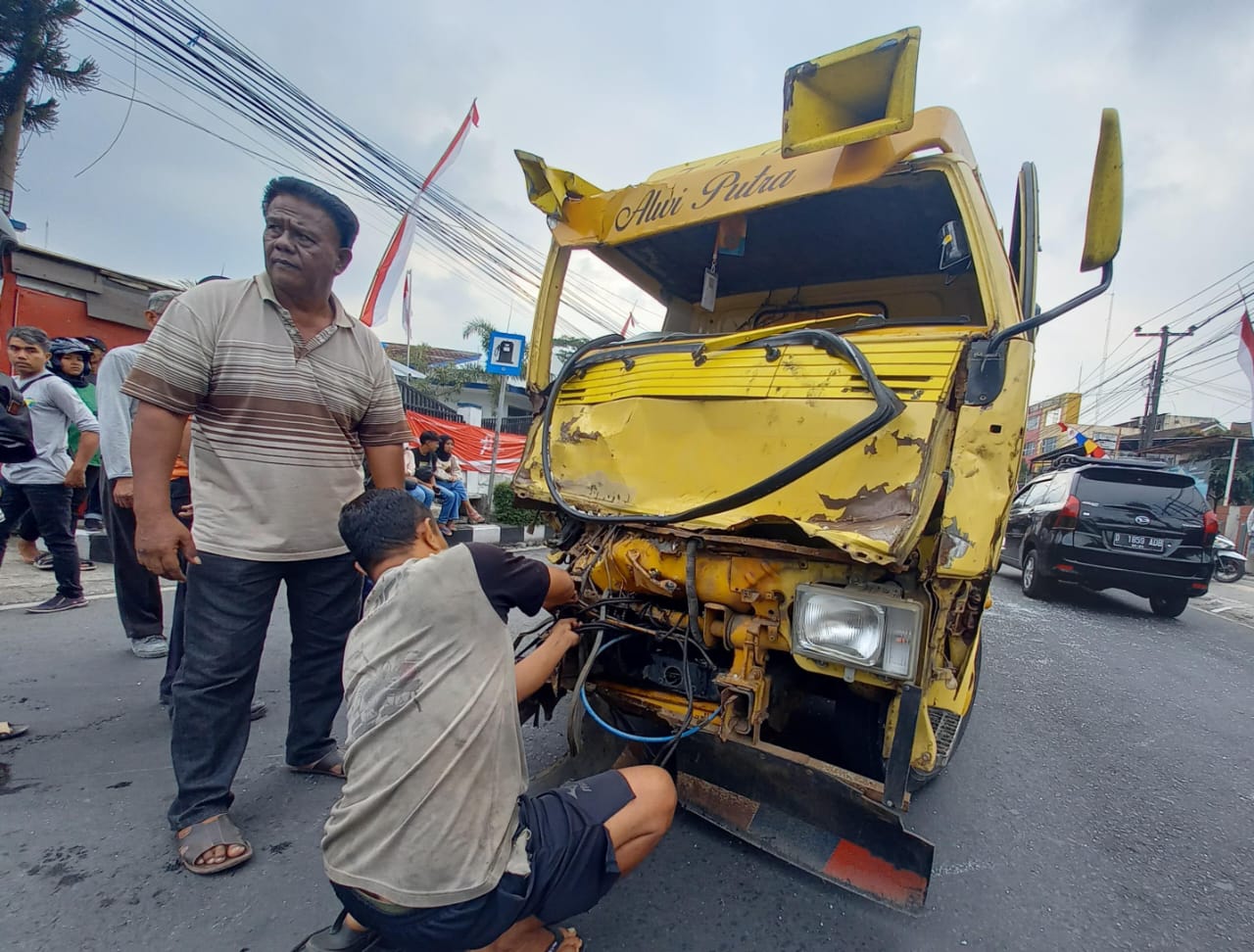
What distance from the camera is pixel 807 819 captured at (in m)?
1.70

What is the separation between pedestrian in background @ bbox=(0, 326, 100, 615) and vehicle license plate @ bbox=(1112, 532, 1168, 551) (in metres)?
8.64

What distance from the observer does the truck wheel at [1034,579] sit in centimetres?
711

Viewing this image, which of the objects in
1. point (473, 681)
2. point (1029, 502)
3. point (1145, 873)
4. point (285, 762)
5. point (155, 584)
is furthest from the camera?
point (1029, 502)

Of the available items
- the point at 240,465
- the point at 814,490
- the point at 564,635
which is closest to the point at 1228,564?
the point at 814,490

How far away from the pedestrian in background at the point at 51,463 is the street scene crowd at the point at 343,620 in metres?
1.31

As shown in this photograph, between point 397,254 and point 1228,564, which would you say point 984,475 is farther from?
point 1228,564

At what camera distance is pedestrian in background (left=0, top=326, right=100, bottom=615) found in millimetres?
3844

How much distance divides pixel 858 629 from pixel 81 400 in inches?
200

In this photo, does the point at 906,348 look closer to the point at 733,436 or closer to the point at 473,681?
the point at 733,436

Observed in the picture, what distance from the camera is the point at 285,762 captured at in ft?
7.80

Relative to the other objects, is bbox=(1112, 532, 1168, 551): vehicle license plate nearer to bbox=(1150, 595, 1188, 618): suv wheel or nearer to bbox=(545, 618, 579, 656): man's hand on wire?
bbox=(1150, 595, 1188, 618): suv wheel

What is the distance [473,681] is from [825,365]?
1356 mm

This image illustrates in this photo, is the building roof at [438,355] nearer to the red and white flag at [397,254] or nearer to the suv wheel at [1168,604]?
the red and white flag at [397,254]

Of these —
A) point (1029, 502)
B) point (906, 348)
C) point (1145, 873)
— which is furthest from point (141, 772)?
point (1029, 502)
